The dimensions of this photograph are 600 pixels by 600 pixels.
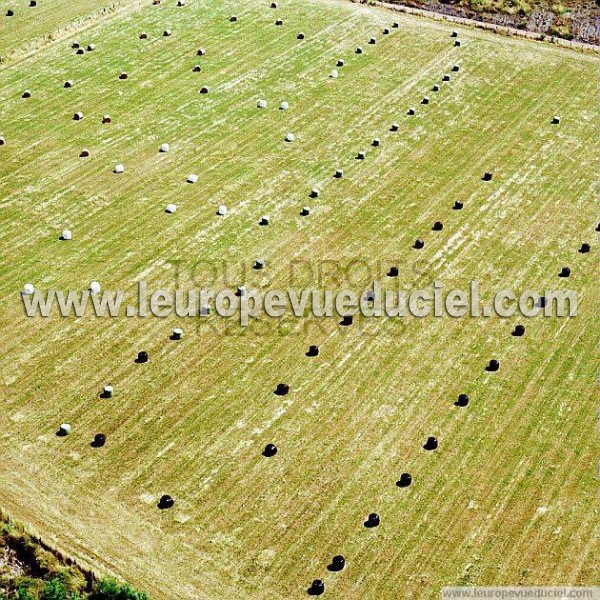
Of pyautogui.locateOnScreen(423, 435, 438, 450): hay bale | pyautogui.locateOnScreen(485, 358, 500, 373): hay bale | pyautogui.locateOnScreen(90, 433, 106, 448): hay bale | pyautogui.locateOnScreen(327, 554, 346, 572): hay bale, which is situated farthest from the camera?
pyautogui.locateOnScreen(485, 358, 500, 373): hay bale

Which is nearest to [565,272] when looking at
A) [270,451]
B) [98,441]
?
[270,451]

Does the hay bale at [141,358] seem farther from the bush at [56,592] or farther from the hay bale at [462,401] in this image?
the hay bale at [462,401]

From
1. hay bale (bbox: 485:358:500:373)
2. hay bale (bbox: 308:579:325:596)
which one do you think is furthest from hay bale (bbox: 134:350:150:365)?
hay bale (bbox: 485:358:500:373)

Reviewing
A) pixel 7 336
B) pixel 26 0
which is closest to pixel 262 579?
pixel 7 336

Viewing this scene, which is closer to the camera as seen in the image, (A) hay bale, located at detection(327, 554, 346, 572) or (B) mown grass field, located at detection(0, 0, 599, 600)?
(A) hay bale, located at detection(327, 554, 346, 572)

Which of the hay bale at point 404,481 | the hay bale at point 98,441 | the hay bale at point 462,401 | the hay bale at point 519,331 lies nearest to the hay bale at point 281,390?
the hay bale at point 404,481

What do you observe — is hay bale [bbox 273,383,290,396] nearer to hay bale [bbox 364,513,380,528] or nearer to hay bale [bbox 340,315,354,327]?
hay bale [bbox 340,315,354,327]
